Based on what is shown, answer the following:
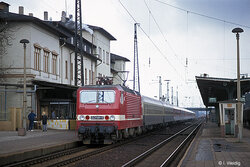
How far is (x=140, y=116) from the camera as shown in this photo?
1030 inches

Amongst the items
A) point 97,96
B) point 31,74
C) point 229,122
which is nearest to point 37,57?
point 31,74

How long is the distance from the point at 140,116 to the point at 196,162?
13805 mm

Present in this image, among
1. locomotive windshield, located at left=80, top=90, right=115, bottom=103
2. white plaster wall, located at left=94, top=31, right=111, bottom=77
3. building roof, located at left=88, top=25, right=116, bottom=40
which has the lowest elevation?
locomotive windshield, located at left=80, top=90, right=115, bottom=103

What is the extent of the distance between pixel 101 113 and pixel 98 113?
144 mm

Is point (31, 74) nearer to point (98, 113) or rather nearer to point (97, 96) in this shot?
point (97, 96)

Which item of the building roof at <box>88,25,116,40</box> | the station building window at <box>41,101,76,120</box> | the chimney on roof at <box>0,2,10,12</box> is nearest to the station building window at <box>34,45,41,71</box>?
the station building window at <box>41,101,76,120</box>

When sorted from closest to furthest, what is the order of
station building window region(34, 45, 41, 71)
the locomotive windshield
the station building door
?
the locomotive windshield < the station building door < station building window region(34, 45, 41, 71)

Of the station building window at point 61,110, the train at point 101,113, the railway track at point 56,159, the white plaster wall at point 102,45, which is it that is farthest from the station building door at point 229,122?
the white plaster wall at point 102,45

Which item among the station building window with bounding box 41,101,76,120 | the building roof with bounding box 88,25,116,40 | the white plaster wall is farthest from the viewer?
the white plaster wall

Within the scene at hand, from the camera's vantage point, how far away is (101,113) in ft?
63.0

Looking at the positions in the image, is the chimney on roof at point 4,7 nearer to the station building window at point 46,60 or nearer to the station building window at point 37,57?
the station building window at point 46,60

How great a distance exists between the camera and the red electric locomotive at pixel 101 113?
19.0m

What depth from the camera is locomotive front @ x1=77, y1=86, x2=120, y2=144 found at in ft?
62.4

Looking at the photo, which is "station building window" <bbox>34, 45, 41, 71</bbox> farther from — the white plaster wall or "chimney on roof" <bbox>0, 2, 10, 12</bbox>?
the white plaster wall
